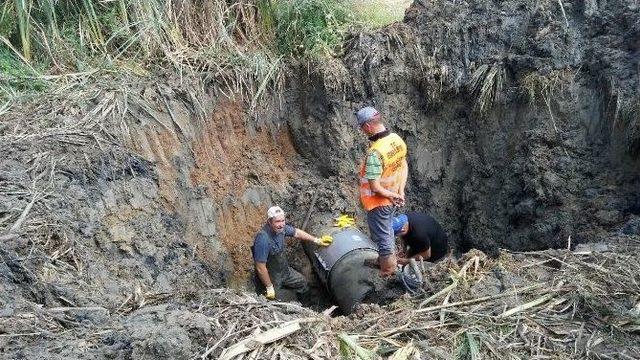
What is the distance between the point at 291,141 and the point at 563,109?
3.12 m

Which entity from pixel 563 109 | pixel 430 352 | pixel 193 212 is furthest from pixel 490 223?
pixel 430 352

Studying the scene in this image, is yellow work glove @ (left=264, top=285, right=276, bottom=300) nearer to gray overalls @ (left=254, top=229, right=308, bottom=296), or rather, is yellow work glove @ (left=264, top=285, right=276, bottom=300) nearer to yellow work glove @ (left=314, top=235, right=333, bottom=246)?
gray overalls @ (left=254, top=229, right=308, bottom=296)

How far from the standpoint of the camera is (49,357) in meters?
3.14

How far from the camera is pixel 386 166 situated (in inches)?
217

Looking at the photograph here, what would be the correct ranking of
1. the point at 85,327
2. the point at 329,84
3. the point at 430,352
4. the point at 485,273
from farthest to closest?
the point at 329,84, the point at 485,273, the point at 430,352, the point at 85,327

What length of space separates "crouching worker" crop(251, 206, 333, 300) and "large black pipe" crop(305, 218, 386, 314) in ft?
0.53

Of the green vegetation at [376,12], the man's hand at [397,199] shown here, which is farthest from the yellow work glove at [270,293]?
the green vegetation at [376,12]

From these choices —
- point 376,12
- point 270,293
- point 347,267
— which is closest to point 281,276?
point 270,293

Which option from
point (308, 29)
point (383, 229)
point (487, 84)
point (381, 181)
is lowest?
point (383, 229)

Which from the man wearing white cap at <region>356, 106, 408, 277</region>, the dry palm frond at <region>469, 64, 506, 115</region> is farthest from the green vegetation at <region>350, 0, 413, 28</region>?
the man wearing white cap at <region>356, 106, 408, 277</region>

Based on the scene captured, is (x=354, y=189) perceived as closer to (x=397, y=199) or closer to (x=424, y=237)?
(x=424, y=237)

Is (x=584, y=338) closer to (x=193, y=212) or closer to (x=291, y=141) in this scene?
(x=193, y=212)

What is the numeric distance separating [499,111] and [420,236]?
73.8 inches

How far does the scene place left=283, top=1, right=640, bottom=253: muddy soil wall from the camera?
662 centimetres
